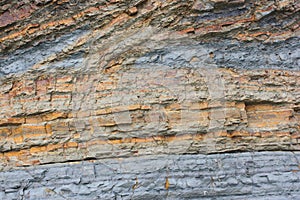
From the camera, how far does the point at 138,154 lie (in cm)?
342

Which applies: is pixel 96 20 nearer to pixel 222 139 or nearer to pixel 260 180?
pixel 222 139

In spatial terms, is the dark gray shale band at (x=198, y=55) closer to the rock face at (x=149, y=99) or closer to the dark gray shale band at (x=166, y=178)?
the rock face at (x=149, y=99)

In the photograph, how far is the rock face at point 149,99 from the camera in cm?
331

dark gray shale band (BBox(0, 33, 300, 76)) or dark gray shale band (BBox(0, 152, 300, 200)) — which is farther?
dark gray shale band (BBox(0, 33, 300, 76))

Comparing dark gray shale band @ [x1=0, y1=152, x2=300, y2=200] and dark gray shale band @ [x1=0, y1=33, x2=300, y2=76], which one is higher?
dark gray shale band @ [x1=0, y1=33, x2=300, y2=76]

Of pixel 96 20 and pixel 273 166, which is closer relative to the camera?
pixel 273 166

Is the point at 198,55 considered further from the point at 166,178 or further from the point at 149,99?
the point at 166,178

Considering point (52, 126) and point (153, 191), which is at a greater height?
point (52, 126)

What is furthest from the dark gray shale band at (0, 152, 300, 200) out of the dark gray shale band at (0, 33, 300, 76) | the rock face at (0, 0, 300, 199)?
the dark gray shale band at (0, 33, 300, 76)

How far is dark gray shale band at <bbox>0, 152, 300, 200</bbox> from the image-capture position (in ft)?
10.6

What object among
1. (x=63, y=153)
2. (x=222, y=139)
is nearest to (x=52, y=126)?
(x=63, y=153)

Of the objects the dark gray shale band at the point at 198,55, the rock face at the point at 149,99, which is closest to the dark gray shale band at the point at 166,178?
the rock face at the point at 149,99

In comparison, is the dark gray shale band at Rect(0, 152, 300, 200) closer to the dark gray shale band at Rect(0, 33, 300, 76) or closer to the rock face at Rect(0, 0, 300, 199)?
the rock face at Rect(0, 0, 300, 199)

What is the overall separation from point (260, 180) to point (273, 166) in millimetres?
204
